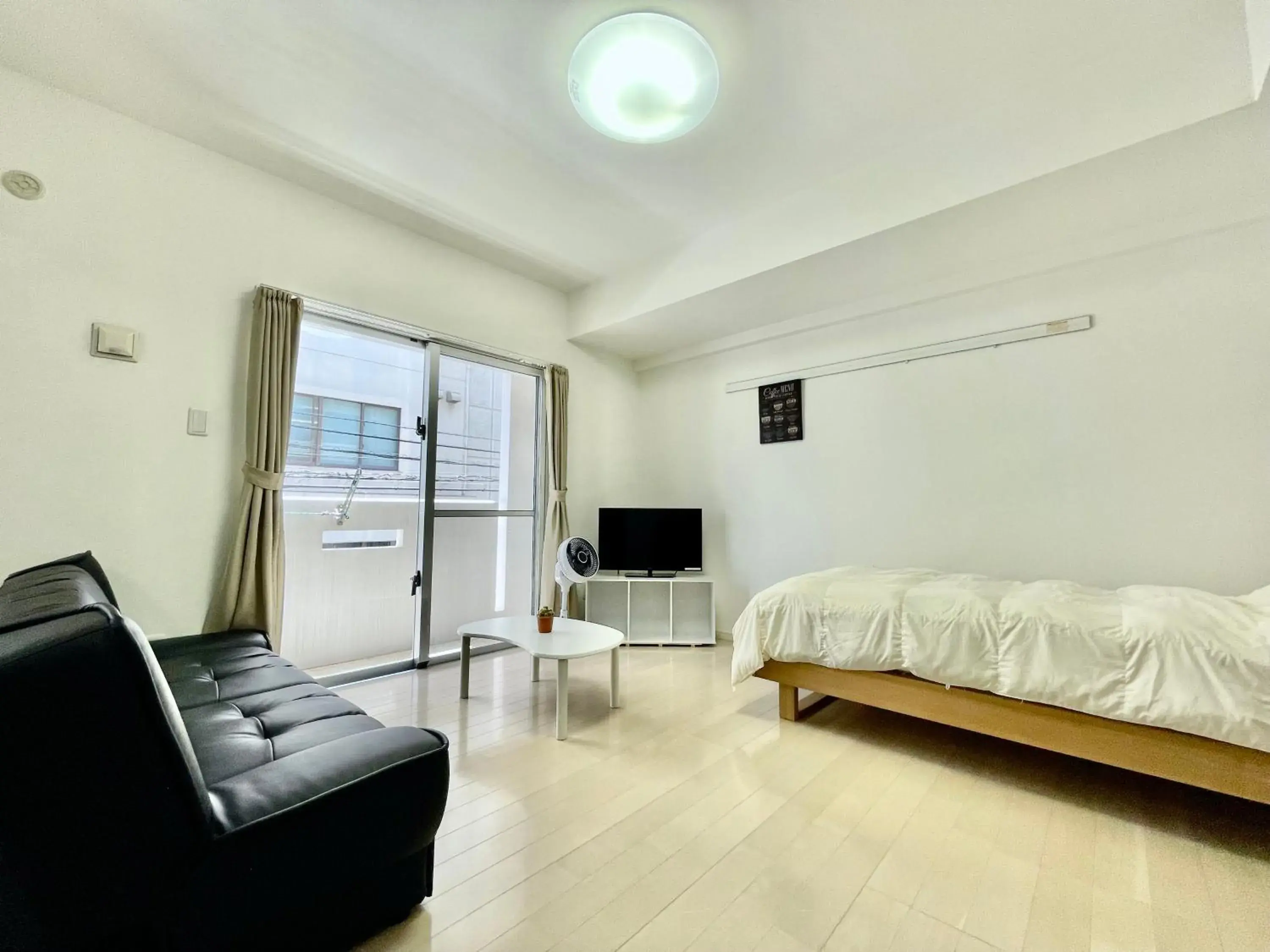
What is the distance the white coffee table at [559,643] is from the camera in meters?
2.41

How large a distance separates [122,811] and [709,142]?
3190mm

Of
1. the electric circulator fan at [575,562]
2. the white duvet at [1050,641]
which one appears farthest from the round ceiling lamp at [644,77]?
the electric circulator fan at [575,562]

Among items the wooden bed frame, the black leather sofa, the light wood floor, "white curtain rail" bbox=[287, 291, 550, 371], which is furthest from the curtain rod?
the wooden bed frame

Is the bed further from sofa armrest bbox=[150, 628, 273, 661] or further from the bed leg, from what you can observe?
sofa armrest bbox=[150, 628, 273, 661]

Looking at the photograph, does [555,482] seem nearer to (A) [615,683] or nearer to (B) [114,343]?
(A) [615,683]

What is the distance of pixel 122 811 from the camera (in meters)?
0.88

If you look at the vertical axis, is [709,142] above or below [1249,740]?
above

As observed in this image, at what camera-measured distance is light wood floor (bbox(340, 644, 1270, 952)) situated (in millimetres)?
1304

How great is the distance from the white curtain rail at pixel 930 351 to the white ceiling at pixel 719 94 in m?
1.06

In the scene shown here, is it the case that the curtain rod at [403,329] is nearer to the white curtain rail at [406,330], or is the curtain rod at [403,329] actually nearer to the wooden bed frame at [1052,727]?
the white curtain rail at [406,330]

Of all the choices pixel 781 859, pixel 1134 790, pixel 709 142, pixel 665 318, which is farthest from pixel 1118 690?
pixel 665 318

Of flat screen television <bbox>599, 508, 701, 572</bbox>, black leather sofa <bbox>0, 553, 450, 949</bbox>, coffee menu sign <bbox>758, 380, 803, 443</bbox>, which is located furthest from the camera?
flat screen television <bbox>599, 508, 701, 572</bbox>

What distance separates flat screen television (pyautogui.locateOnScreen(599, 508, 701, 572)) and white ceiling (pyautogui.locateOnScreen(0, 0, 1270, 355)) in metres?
2.11

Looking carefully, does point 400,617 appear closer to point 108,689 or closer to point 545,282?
point 545,282
